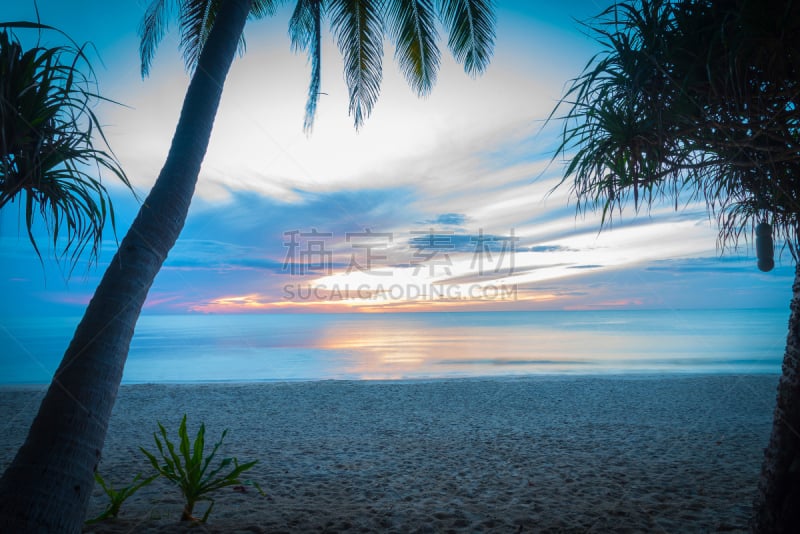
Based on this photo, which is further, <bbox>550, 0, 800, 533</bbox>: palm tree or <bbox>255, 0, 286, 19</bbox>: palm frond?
<bbox>255, 0, 286, 19</bbox>: palm frond

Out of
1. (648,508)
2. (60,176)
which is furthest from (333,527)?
(60,176)

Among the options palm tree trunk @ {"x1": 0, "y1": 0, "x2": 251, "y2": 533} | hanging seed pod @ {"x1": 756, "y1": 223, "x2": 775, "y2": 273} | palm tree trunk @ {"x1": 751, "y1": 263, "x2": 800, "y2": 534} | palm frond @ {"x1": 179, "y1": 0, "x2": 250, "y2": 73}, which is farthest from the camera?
palm frond @ {"x1": 179, "y1": 0, "x2": 250, "y2": 73}

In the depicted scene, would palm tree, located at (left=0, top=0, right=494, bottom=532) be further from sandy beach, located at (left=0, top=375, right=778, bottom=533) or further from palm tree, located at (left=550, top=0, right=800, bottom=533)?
palm tree, located at (left=550, top=0, right=800, bottom=533)

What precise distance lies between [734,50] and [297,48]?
281 inches

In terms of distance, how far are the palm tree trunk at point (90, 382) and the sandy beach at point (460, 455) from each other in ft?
3.99

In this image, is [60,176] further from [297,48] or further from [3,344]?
[3,344]

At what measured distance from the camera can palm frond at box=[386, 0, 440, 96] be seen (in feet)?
20.7

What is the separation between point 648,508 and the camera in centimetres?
336

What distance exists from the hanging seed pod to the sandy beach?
1.77m

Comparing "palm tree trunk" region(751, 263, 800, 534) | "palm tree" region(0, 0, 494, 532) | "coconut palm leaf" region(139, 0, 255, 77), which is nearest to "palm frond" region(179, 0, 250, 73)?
"coconut palm leaf" region(139, 0, 255, 77)

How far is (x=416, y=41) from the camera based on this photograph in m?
6.65

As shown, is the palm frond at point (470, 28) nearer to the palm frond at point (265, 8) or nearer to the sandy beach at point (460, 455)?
the palm frond at point (265, 8)

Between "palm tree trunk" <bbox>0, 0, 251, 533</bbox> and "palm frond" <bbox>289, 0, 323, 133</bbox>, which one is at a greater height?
"palm frond" <bbox>289, 0, 323, 133</bbox>

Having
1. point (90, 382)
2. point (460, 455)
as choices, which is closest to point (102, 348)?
point (90, 382)
